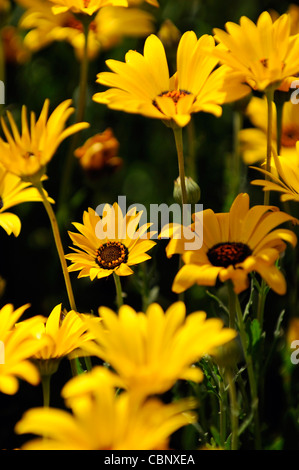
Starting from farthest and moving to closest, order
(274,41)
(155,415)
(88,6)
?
1. (88,6)
2. (274,41)
3. (155,415)

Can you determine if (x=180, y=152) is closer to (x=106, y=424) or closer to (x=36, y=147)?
(x=36, y=147)

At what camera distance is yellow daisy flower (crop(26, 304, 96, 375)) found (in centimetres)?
66

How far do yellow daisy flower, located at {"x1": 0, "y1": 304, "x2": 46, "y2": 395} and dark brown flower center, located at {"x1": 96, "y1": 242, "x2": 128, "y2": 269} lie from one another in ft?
0.44

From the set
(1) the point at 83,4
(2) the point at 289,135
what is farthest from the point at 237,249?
(2) the point at 289,135

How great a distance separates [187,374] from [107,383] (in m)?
0.06

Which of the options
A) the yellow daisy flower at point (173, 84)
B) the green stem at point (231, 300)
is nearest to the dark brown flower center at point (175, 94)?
the yellow daisy flower at point (173, 84)

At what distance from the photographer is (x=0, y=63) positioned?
49.5 inches

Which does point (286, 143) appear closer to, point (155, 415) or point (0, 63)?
point (0, 63)

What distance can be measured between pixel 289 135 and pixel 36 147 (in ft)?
2.10

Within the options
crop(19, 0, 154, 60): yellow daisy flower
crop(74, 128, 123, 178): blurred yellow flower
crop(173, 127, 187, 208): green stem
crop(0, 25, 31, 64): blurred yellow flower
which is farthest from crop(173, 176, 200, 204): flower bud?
crop(0, 25, 31, 64): blurred yellow flower

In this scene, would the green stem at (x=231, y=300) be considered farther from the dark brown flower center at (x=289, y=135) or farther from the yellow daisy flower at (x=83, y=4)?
the dark brown flower center at (x=289, y=135)

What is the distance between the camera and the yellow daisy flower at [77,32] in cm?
129

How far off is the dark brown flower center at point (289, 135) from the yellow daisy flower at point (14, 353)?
2.19 ft
